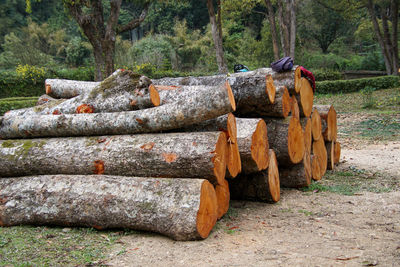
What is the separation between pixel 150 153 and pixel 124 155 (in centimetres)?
35

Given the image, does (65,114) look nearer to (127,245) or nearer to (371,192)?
(127,245)

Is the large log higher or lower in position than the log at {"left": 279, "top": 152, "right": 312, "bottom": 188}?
higher

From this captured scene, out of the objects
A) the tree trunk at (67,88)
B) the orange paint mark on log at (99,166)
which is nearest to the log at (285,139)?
the orange paint mark on log at (99,166)

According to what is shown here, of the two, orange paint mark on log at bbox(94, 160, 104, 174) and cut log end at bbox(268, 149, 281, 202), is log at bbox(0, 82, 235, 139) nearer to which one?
orange paint mark on log at bbox(94, 160, 104, 174)

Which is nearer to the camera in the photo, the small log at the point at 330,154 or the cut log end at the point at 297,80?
the cut log end at the point at 297,80

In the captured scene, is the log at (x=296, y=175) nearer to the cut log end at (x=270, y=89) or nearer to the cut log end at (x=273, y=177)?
the cut log end at (x=273, y=177)

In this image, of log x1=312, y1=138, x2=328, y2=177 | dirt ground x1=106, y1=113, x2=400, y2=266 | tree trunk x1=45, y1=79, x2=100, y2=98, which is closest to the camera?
dirt ground x1=106, y1=113, x2=400, y2=266

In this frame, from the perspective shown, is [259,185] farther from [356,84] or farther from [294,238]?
[356,84]

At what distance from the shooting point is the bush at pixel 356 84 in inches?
820

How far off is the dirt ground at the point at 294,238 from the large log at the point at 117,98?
168cm

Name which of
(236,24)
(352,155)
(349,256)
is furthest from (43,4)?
(349,256)

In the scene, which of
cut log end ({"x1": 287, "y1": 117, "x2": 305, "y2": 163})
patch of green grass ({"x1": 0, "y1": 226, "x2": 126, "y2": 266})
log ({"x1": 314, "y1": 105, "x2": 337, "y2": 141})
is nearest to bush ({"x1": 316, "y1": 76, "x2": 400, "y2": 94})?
log ({"x1": 314, "y1": 105, "x2": 337, "y2": 141})

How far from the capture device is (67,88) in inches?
251

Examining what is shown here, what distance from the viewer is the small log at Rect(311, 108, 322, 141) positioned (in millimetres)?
6508
